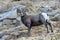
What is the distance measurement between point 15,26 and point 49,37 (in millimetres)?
2467

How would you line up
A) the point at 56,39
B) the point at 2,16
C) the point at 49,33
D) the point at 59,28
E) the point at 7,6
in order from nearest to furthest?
1. the point at 56,39
2. the point at 49,33
3. the point at 59,28
4. the point at 2,16
5. the point at 7,6

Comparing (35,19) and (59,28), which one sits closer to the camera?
(35,19)

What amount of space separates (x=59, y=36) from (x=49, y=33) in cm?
37

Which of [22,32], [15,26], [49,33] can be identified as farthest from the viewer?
[15,26]

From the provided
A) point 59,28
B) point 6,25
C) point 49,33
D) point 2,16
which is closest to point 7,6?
point 2,16

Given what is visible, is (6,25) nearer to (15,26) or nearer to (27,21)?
(15,26)

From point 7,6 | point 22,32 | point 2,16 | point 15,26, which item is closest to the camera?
point 22,32

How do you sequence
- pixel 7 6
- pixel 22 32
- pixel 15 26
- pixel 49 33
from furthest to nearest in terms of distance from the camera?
1. pixel 7 6
2. pixel 15 26
3. pixel 22 32
4. pixel 49 33

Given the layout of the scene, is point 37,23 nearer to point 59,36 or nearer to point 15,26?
point 59,36

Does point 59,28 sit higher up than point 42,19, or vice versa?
point 42,19

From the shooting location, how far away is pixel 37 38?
6465mm

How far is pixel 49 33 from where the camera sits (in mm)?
6914

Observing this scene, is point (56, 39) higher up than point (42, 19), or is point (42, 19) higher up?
point (42, 19)

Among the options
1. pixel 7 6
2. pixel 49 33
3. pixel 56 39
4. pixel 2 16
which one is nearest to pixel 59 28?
pixel 49 33
